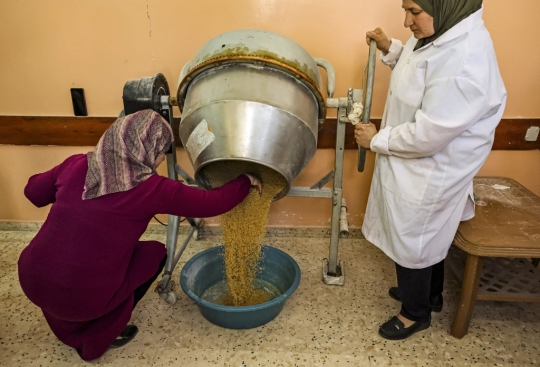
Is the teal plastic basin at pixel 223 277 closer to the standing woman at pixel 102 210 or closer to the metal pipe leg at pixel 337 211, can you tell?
the metal pipe leg at pixel 337 211

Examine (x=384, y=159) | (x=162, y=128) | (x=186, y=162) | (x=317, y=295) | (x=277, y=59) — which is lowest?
(x=317, y=295)

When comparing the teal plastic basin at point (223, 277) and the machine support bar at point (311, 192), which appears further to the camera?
the machine support bar at point (311, 192)

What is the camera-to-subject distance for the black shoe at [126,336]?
1.51 metres

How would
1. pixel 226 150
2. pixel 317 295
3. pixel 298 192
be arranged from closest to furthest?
pixel 226 150
pixel 298 192
pixel 317 295

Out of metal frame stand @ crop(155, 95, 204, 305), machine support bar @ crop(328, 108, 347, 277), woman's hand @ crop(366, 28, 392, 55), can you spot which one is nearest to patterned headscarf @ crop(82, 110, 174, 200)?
metal frame stand @ crop(155, 95, 204, 305)

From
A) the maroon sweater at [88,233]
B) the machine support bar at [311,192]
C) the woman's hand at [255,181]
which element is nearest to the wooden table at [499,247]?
the machine support bar at [311,192]

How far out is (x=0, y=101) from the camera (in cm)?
203

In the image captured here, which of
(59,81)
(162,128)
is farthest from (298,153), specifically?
(59,81)

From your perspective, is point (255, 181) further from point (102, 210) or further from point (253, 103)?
point (102, 210)

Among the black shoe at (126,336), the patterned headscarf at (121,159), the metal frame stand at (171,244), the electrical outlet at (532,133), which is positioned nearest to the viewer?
the patterned headscarf at (121,159)

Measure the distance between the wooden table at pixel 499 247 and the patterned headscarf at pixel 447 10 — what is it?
0.70 meters

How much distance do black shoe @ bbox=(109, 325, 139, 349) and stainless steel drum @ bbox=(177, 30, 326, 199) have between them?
0.70m

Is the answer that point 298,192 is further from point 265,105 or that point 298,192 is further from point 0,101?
point 0,101

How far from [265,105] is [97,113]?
1.15 metres
